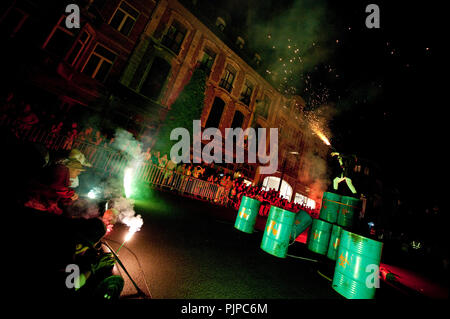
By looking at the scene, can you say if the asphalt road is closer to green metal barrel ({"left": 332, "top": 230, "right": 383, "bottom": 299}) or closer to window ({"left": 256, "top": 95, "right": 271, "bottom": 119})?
green metal barrel ({"left": 332, "top": 230, "right": 383, "bottom": 299})

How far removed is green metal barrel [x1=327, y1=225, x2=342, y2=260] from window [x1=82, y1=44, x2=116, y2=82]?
1529 cm

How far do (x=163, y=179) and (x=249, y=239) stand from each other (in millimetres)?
6533

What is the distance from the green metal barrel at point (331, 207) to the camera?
2.84m

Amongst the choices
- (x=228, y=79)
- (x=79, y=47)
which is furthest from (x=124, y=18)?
(x=228, y=79)

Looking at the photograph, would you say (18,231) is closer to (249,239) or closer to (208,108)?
(249,239)

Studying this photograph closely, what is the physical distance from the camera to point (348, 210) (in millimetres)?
2697

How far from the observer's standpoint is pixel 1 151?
164 centimetres

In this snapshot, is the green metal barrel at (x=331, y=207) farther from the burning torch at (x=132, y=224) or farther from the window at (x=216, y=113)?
the window at (x=216, y=113)

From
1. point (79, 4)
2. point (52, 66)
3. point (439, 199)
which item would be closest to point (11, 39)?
point (52, 66)

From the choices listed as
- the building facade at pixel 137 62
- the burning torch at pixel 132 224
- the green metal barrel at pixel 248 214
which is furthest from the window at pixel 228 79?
the burning torch at pixel 132 224

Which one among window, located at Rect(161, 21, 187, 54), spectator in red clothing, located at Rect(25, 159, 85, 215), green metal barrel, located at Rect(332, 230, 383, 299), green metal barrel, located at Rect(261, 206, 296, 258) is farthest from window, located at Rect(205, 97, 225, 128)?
green metal barrel, located at Rect(332, 230, 383, 299)

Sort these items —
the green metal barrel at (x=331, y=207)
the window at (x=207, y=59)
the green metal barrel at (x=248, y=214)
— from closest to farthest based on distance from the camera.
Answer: the green metal barrel at (x=331, y=207)
the green metal barrel at (x=248, y=214)
the window at (x=207, y=59)

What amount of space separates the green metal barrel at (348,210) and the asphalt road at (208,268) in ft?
2.57

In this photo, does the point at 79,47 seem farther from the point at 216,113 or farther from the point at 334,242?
the point at 334,242
